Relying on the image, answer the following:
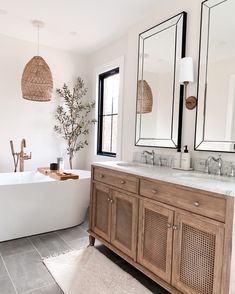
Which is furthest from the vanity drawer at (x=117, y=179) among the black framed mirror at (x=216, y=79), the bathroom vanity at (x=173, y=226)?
the black framed mirror at (x=216, y=79)

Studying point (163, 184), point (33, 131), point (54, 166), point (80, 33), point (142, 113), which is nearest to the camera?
point (163, 184)

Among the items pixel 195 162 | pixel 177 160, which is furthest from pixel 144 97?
pixel 195 162

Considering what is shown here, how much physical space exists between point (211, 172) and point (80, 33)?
2648 mm

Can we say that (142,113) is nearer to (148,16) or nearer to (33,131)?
(148,16)

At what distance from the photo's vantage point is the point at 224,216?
1.38 metres

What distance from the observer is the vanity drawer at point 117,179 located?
2072 mm

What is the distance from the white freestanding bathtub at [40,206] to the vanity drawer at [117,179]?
650mm

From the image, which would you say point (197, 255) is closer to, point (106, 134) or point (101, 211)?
point (101, 211)

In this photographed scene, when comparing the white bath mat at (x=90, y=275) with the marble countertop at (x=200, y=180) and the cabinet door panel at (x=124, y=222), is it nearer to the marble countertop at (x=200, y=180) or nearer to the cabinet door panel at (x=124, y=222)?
the cabinet door panel at (x=124, y=222)

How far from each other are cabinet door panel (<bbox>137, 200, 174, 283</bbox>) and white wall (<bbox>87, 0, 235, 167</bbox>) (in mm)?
711

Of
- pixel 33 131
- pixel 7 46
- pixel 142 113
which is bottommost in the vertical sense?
pixel 33 131

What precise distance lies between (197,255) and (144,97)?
1.84m

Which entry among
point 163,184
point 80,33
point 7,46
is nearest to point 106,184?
point 163,184

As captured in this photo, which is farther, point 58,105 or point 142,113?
point 58,105
